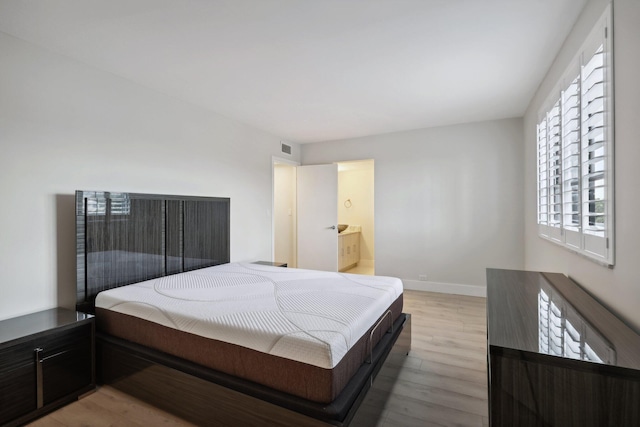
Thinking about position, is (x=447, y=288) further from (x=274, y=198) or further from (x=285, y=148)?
(x=285, y=148)

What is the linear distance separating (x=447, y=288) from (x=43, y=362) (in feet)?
14.8

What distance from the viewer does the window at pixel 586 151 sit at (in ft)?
4.78

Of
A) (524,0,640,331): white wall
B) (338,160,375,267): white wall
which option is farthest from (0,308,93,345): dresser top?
(338,160,375,267): white wall

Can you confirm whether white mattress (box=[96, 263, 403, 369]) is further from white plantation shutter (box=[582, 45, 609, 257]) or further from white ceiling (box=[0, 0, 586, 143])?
white ceiling (box=[0, 0, 586, 143])

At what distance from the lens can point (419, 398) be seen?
1978mm

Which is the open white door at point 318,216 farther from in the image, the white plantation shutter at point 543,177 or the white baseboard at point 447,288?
the white plantation shutter at point 543,177

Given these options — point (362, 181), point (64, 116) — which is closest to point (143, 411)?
point (64, 116)

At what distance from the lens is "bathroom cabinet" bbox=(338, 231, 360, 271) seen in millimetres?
6059

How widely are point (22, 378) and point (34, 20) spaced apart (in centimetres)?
227

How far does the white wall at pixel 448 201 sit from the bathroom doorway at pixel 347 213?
2.24 ft

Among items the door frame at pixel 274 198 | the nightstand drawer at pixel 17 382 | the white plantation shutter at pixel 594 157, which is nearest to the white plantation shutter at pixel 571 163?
the white plantation shutter at pixel 594 157

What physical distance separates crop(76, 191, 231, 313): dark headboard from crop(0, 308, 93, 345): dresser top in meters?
0.16

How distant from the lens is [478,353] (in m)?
2.57

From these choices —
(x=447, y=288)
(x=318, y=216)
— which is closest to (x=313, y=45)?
(x=318, y=216)
